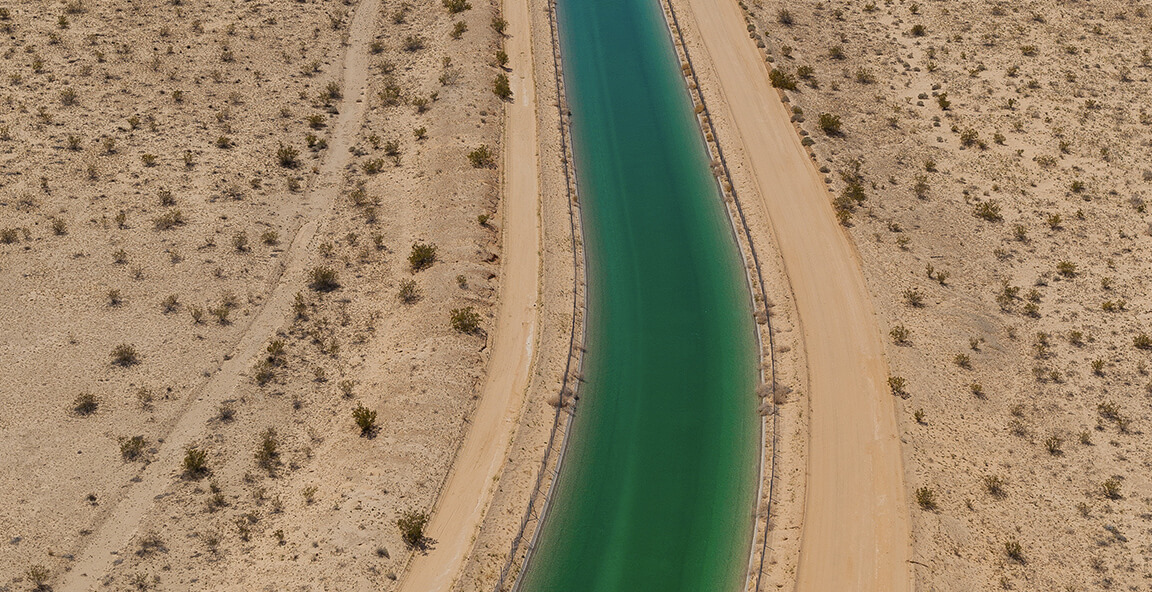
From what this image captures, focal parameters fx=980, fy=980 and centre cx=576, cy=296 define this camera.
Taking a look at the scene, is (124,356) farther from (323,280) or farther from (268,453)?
(323,280)

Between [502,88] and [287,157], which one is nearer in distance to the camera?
[287,157]

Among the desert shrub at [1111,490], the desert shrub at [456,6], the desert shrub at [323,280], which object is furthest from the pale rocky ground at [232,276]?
the desert shrub at [1111,490]

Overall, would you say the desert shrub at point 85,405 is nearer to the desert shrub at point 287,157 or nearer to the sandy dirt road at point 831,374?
the desert shrub at point 287,157

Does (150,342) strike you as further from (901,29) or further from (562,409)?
(901,29)

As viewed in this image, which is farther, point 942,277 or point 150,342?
point 942,277

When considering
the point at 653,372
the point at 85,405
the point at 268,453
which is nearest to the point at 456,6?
the point at 653,372

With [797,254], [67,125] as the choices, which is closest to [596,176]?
[797,254]
